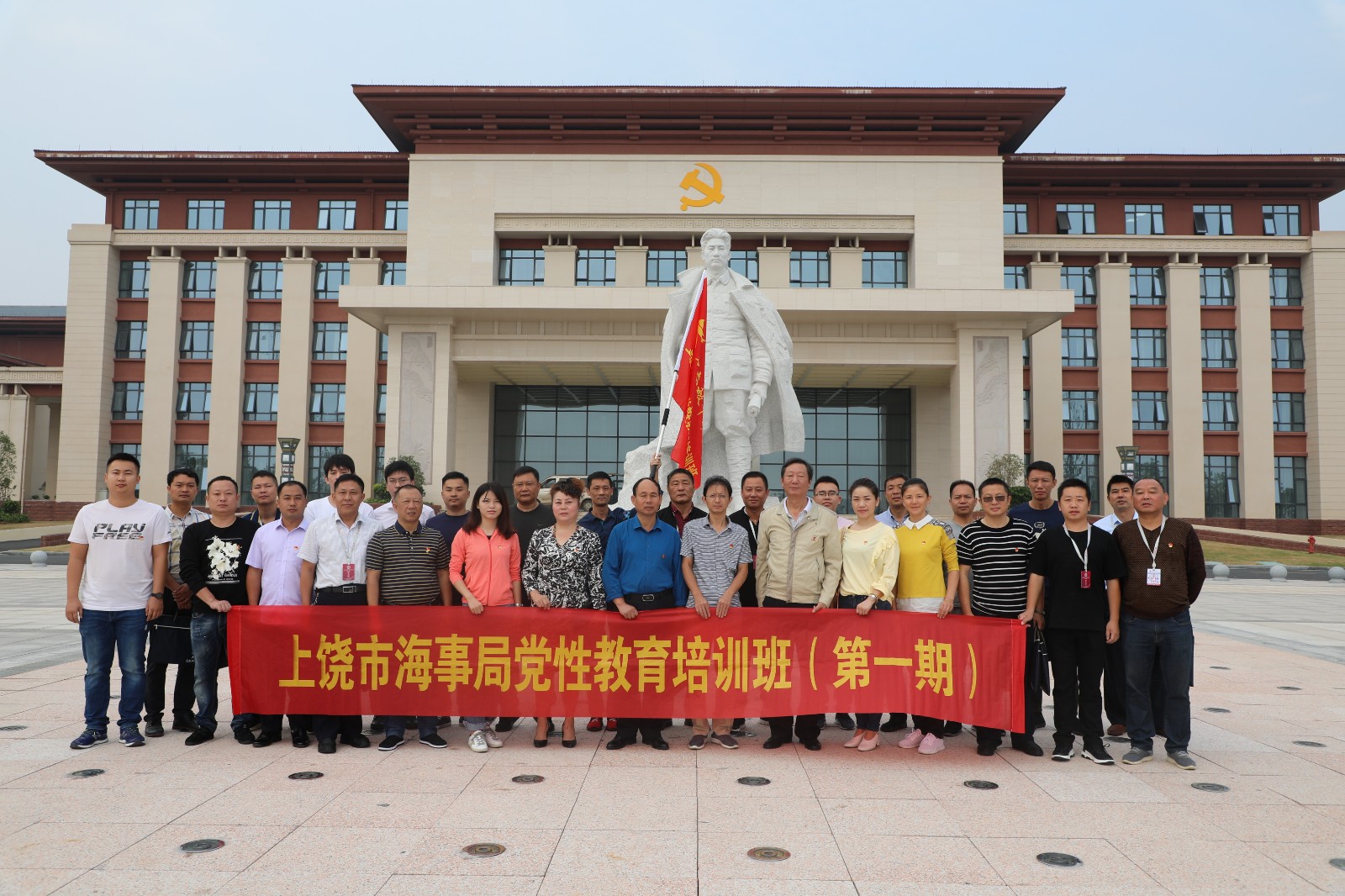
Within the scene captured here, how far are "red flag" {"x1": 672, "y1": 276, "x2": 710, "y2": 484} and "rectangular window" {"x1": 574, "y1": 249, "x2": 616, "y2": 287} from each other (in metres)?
22.9

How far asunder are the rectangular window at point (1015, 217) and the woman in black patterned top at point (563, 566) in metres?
32.7

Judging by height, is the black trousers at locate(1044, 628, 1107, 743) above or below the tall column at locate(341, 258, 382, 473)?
below

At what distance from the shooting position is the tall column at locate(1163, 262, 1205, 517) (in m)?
33.2

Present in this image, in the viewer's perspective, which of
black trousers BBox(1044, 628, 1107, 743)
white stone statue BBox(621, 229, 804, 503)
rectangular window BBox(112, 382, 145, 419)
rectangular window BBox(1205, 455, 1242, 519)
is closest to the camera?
black trousers BBox(1044, 628, 1107, 743)

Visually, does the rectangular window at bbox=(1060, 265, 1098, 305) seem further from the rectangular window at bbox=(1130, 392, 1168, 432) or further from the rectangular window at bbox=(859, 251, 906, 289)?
the rectangular window at bbox=(859, 251, 906, 289)

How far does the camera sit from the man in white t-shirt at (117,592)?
5.50 meters

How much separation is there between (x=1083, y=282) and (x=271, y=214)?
103 feet

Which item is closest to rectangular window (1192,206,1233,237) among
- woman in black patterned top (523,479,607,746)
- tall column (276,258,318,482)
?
tall column (276,258,318,482)

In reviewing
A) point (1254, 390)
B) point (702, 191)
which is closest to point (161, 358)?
point (702, 191)

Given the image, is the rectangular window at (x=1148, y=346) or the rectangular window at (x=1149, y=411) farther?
the rectangular window at (x=1148, y=346)

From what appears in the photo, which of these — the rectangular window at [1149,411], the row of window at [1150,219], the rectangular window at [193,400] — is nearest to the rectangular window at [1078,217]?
the row of window at [1150,219]

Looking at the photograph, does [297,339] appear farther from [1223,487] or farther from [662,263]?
[1223,487]

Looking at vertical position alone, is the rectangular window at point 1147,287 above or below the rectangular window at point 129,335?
above

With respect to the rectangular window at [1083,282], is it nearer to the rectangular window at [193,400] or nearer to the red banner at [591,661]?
the red banner at [591,661]
